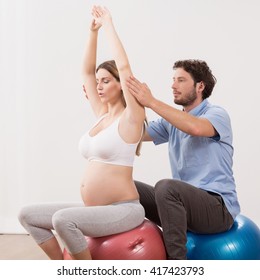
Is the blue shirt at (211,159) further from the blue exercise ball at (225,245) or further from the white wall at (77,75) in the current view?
the white wall at (77,75)

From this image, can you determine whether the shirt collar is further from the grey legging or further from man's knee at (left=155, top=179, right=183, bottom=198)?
the grey legging

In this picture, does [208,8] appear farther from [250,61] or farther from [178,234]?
[178,234]

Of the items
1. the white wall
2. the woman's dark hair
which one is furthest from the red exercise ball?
the white wall

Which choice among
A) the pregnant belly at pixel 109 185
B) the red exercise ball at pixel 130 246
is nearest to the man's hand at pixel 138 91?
the pregnant belly at pixel 109 185

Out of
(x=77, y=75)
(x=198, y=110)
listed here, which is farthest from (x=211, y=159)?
(x=77, y=75)

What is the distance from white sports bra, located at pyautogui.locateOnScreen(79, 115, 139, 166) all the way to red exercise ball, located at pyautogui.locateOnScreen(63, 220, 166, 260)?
0.33m

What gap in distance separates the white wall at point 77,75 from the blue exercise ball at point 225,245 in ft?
5.53

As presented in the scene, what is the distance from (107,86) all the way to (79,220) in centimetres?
66

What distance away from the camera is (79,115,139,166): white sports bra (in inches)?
87.4

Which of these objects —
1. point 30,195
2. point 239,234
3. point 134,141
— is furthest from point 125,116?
point 30,195

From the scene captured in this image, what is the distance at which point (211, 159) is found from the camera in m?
2.46

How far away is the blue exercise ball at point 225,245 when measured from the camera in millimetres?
2326

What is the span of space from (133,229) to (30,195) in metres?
2.24

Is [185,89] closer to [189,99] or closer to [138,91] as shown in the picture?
[189,99]
